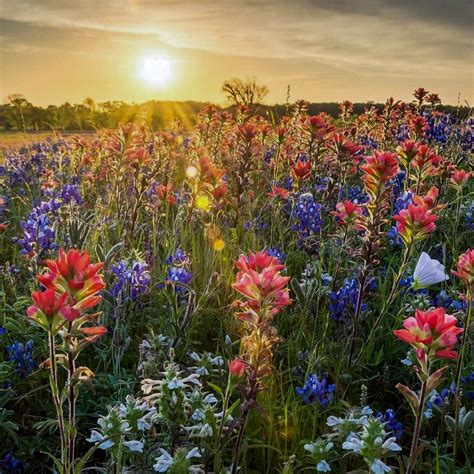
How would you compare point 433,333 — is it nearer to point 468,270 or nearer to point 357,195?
point 468,270

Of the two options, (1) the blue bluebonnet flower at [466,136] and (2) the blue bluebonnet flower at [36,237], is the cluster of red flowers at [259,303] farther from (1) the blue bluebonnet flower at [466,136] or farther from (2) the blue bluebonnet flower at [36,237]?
(1) the blue bluebonnet flower at [466,136]

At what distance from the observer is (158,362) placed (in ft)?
8.89

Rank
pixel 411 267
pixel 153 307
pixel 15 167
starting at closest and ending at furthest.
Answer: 1. pixel 153 307
2. pixel 411 267
3. pixel 15 167

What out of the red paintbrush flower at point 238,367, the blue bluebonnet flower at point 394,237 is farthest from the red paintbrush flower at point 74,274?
the blue bluebonnet flower at point 394,237

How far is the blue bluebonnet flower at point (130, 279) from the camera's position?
3252 mm

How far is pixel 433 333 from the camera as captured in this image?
172 cm

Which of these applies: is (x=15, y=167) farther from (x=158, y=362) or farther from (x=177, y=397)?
(x=177, y=397)

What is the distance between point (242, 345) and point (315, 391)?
51cm

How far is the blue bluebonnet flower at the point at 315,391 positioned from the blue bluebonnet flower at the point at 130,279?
1.12 metres

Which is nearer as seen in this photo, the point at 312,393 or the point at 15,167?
the point at 312,393

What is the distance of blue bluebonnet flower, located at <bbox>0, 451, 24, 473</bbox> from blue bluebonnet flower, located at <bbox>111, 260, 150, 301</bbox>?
39.5 inches

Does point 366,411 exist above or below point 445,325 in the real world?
below

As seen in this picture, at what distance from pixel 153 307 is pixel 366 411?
181 cm

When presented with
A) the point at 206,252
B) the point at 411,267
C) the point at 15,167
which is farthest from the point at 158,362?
the point at 15,167
